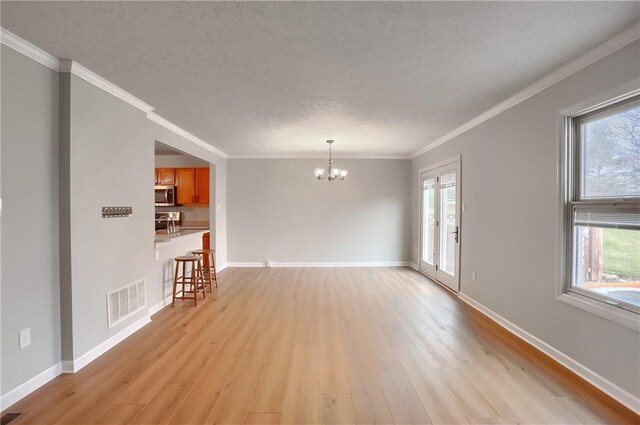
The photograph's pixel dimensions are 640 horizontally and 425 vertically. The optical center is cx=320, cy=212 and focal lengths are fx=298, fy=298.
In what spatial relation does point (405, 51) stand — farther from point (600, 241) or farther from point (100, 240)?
point (100, 240)

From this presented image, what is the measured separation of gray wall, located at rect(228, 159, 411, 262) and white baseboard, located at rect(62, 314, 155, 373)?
353 centimetres

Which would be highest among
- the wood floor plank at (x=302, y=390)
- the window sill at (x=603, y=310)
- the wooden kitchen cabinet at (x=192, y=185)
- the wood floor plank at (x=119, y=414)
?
the wooden kitchen cabinet at (x=192, y=185)

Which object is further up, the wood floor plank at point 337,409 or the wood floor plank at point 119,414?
the wood floor plank at point 337,409

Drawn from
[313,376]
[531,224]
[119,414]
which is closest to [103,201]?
[119,414]

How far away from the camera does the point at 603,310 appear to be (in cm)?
225

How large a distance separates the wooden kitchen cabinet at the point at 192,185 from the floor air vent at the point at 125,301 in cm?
344

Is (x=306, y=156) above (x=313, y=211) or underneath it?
above

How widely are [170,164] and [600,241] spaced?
731 centimetres

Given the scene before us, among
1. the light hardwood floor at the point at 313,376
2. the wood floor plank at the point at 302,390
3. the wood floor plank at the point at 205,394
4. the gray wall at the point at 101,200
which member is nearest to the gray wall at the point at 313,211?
the light hardwood floor at the point at 313,376

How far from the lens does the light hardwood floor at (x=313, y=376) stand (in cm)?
201

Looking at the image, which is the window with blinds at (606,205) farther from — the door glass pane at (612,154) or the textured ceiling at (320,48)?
the textured ceiling at (320,48)

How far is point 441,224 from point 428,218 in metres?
0.68

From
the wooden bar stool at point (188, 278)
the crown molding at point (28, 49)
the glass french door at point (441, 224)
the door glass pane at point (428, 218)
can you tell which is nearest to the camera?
the crown molding at point (28, 49)

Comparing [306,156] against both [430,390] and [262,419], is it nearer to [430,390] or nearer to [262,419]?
[430,390]
